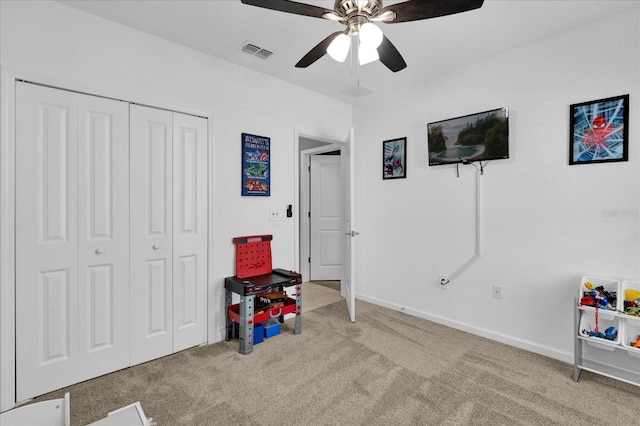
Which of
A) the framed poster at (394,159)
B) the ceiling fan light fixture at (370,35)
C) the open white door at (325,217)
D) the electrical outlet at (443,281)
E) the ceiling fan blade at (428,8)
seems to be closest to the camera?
the ceiling fan blade at (428,8)

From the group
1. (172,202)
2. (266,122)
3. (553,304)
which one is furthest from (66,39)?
(553,304)

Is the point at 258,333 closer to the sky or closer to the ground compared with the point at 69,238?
closer to the ground

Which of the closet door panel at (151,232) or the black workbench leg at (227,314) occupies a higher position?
the closet door panel at (151,232)

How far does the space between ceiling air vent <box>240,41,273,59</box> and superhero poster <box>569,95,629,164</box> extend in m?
2.49

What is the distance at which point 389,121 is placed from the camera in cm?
375

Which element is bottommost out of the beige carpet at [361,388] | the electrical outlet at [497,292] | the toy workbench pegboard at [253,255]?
the beige carpet at [361,388]

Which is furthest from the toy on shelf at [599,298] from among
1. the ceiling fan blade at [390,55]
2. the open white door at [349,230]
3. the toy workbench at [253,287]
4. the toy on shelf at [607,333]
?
the toy workbench at [253,287]

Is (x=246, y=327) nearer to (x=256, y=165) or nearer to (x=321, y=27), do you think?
(x=256, y=165)

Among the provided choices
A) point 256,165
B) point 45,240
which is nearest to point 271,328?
point 256,165

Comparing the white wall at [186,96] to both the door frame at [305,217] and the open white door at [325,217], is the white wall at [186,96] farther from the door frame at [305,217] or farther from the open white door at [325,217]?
the door frame at [305,217]

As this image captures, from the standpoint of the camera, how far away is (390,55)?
6.26 feet

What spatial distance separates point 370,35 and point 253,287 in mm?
2005

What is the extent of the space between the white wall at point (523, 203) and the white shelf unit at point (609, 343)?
13 cm

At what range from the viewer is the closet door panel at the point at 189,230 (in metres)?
2.64
